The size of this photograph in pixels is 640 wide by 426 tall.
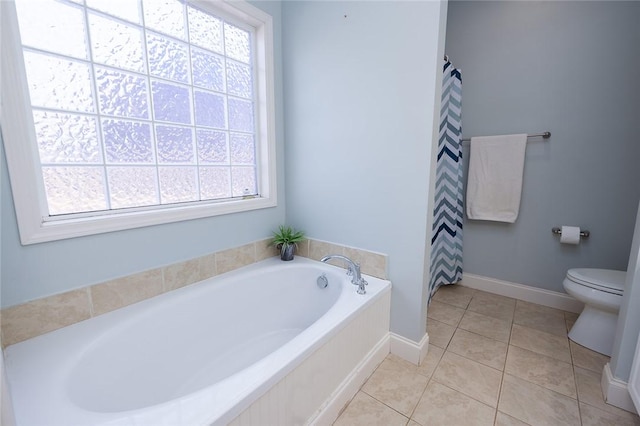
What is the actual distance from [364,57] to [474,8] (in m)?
1.55

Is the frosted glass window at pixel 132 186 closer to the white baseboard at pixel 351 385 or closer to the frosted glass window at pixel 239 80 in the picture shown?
the frosted glass window at pixel 239 80

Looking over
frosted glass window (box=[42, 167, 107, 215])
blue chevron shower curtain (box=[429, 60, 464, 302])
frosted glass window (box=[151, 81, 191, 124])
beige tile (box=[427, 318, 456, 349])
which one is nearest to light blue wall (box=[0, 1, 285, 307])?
frosted glass window (box=[42, 167, 107, 215])

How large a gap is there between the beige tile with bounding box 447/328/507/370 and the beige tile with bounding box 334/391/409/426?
67cm

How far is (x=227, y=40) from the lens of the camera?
1711 millimetres

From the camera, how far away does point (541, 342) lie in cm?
179

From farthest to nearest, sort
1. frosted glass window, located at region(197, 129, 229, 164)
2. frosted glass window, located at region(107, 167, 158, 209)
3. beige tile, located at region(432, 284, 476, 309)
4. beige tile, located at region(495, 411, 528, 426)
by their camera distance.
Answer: beige tile, located at region(432, 284, 476, 309) → frosted glass window, located at region(197, 129, 229, 164) → frosted glass window, located at region(107, 167, 158, 209) → beige tile, located at region(495, 411, 528, 426)

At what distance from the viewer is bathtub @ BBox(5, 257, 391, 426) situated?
806 mm

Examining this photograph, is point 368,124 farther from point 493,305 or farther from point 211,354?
point 493,305

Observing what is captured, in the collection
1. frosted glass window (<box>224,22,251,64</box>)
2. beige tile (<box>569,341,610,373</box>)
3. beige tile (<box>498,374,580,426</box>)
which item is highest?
frosted glass window (<box>224,22,251,64</box>)

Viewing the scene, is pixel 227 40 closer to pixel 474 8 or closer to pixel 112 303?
pixel 112 303

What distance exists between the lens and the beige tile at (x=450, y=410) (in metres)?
1.24

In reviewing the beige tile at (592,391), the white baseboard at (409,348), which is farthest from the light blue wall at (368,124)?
the beige tile at (592,391)

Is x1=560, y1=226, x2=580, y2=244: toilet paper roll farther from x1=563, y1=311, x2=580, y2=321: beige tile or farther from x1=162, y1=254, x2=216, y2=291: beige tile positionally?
x1=162, y1=254, x2=216, y2=291: beige tile

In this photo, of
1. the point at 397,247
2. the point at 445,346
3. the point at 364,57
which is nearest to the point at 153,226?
Result: the point at 397,247
